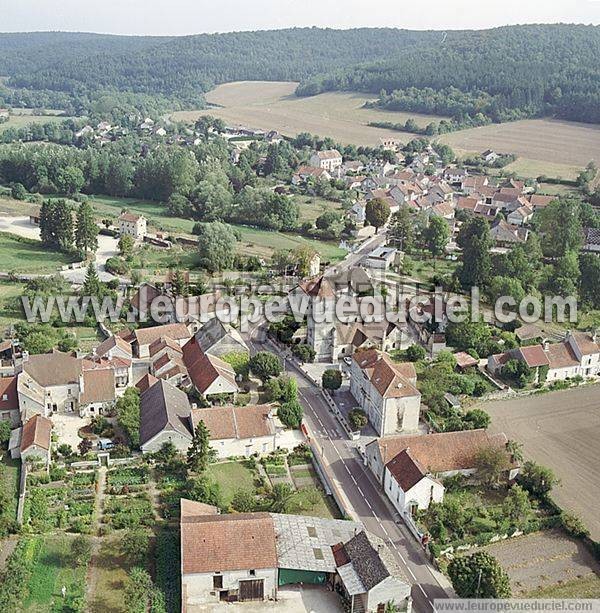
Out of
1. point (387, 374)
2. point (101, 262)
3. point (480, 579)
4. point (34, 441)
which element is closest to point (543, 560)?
point (480, 579)

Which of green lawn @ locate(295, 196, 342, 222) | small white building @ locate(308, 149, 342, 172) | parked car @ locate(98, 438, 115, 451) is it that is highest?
small white building @ locate(308, 149, 342, 172)

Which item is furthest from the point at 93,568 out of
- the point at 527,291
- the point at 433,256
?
the point at 433,256

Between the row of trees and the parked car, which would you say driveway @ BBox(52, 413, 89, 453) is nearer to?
the parked car

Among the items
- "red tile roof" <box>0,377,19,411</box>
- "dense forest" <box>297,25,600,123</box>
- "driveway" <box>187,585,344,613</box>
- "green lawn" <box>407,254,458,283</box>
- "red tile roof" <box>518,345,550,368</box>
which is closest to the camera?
"driveway" <box>187,585,344,613</box>

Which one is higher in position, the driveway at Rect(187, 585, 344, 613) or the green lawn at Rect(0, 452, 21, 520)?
the green lawn at Rect(0, 452, 21, 520)

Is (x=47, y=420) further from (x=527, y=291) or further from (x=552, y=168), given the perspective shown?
(x=552, y=168)

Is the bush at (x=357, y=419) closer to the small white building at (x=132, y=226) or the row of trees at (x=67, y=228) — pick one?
the row of trees at (x=67, y=228)

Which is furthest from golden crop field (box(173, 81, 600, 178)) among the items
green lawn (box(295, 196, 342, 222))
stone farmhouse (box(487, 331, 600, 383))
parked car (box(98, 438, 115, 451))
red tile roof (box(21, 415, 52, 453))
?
red tile roof (box(21, 415, 52, 453))
